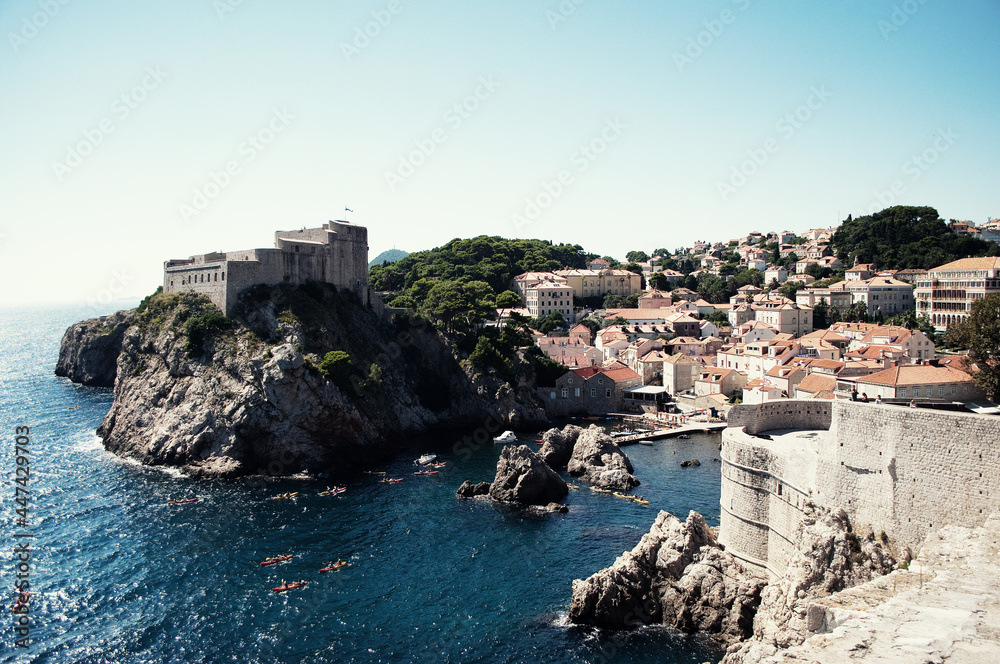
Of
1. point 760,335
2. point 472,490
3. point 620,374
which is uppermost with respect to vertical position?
point 760,335

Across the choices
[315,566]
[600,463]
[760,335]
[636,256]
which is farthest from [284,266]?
[636,256]

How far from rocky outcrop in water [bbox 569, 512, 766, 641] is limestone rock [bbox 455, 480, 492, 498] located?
1392 centimetres

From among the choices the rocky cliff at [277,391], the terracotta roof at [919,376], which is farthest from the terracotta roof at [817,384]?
the rocky cliff at [277,391]

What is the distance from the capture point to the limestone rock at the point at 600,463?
128 feet

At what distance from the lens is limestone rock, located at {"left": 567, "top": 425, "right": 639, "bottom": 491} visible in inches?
1537

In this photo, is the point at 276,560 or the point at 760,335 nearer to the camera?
the point at 276,560

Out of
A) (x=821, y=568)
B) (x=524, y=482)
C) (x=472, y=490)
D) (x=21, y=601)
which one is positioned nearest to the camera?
(x=821, y=568)

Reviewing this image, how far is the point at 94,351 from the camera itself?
257ft

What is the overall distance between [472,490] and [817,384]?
2513cm

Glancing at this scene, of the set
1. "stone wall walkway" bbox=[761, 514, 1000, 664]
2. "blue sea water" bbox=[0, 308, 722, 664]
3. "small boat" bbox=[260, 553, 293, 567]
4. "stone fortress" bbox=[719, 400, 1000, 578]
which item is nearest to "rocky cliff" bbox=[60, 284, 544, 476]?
"blue sea water" bbox=[0, 308, 722, 664]

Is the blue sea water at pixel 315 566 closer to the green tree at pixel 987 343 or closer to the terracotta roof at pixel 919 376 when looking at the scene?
the terracotta roof at pixel 919 376

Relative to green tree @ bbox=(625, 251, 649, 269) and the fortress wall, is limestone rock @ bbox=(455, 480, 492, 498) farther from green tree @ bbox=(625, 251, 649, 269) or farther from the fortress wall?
green tree @ bbox=(625, 251, 649, 269)

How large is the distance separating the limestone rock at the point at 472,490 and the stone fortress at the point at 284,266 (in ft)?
78.4

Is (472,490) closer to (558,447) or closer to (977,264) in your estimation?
(558,447)
